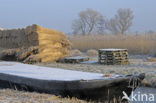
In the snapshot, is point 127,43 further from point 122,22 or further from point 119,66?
point 122,22

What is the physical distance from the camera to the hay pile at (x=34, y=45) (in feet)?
40.9

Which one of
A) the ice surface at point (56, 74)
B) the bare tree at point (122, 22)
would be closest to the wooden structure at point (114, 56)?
the ice surface at point (56, 74)

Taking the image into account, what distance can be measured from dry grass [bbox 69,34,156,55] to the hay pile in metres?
5.75

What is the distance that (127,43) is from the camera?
1827 cm

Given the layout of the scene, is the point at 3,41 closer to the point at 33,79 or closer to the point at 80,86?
the point at 33,79

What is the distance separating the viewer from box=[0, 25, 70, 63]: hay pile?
40.9 ft

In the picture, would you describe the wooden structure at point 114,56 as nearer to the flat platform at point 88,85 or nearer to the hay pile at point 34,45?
the hay pile at point 34,45

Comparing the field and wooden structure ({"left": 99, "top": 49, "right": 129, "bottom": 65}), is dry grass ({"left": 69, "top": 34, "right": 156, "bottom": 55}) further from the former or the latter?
wooden structure ({"left": 99, "top": 49, "right": 129, "bottom": 65})

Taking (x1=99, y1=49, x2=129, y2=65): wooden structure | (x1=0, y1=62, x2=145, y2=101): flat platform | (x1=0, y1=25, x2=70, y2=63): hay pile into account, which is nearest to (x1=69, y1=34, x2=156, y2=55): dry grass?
(x1=99, y1=49, x2=129, y2=65): wooden structure

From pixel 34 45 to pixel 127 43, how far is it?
7.70m

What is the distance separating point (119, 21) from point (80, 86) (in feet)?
167

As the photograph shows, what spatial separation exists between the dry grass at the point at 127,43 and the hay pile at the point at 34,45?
575cm

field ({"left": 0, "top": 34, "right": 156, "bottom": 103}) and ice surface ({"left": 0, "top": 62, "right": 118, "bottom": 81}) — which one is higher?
ice surface ({"left": 0, "top": 62, "right": 118, "bottom": 81})

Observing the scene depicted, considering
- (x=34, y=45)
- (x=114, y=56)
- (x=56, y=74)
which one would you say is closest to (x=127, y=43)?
(x=114, y=56)
